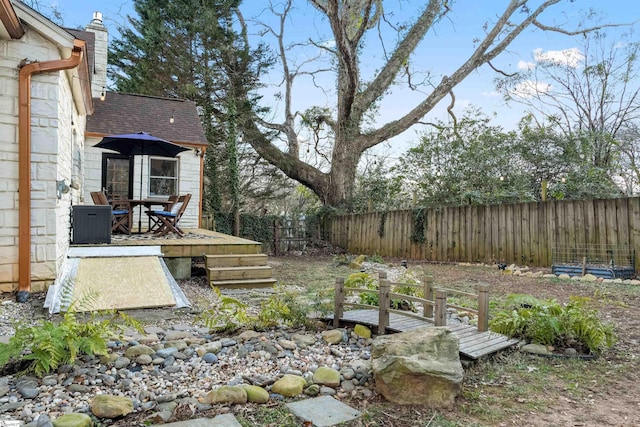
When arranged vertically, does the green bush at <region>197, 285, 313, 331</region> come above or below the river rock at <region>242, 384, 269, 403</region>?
above

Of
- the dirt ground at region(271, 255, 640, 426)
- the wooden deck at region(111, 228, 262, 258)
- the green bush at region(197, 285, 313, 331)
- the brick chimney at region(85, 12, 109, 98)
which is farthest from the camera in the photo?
the brick chimney at region(85, 12, 109, 98)

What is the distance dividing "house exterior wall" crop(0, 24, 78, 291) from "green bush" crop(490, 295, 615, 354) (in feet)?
15.4

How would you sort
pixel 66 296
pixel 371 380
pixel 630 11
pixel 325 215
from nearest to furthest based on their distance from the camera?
pixel 371 380
pixel 66 296
pixel 630 11
pixel 325 215

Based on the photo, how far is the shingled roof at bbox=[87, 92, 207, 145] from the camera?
10102mm

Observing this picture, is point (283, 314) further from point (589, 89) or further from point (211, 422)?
point (589, 89)

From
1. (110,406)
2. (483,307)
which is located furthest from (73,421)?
(483,307)

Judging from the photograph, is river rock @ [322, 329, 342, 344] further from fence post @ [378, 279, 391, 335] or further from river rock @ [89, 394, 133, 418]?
river rock @ [89, 394, 133, 418]

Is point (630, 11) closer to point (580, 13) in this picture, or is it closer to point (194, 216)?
point (580, 13)

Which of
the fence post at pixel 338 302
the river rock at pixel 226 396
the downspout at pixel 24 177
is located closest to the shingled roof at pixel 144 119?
the downspout at pixel 24 177

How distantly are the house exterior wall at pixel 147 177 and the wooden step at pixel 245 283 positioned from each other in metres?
4.90

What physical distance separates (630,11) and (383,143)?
854 centimetres

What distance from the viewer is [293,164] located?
15.1 metres

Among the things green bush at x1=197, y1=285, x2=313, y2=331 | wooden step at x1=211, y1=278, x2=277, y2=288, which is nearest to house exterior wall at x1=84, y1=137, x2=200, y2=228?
wooden step at x1=211, y1=278, x2=277, y2=288

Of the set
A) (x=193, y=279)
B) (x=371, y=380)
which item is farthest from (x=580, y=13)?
(x=371, y=380)
